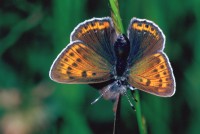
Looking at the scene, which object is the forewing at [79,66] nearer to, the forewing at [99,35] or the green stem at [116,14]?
the forewing at [99,35]

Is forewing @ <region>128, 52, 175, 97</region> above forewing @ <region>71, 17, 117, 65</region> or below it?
below

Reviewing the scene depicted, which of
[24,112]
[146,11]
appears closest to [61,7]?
[146,11]

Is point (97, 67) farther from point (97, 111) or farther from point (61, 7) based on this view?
point (97, 111)

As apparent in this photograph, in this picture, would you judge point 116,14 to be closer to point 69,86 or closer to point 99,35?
point 99,35

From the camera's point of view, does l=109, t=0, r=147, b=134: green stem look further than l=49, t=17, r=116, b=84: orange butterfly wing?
No

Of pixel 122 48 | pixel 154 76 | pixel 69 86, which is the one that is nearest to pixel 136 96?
pixel 154 76

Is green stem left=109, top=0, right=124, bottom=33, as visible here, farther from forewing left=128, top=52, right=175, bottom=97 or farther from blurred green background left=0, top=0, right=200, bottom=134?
blurred green background left=0, top=0, right=200, bottom=134

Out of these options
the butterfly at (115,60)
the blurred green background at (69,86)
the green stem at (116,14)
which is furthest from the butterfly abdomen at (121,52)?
the blurred green background at (69,86)

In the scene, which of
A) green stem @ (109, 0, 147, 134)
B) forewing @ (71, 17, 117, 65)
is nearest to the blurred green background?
forewing @ (71, 17, 117, 65)
